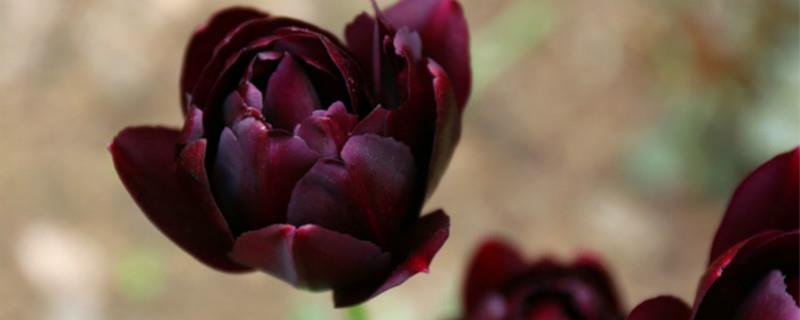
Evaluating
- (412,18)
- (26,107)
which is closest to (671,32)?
(26,107)

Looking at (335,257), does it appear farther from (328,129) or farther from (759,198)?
(759,198)

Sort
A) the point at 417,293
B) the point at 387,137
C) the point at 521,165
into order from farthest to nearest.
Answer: the point at 521,165 → the point at 417,293 → the point at 387,137

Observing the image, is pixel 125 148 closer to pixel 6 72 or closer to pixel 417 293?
pixel 417 293

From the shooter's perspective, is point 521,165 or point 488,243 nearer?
point 488,243

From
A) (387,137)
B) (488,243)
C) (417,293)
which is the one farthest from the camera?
(417,293)

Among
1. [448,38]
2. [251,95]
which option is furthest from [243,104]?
[448,38]

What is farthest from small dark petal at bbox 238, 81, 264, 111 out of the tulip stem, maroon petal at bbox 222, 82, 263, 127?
the tulip stem
